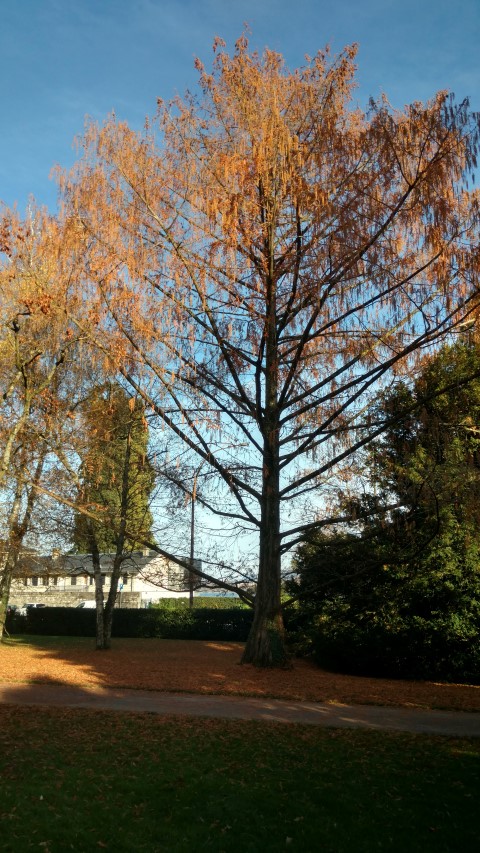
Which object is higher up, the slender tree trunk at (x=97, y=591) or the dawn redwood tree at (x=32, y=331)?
the dawn redwood tree at (x=32, y=331)

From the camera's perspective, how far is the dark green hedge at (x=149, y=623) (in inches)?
1064

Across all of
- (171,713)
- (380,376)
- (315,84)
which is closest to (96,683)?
(171,713)

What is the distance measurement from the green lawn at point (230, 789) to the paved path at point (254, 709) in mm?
706

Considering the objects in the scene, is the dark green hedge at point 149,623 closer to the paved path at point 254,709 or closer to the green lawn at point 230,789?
the paved path at point 254,709

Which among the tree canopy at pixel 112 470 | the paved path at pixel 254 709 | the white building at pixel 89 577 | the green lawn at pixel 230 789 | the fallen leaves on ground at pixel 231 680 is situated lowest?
the green lawn at pixel 230 789

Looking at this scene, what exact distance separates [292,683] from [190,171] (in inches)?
372

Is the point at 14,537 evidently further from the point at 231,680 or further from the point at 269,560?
the point at 231,680

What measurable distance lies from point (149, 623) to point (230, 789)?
76.4 feet

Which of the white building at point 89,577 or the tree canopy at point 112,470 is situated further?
the white building at point 89,577

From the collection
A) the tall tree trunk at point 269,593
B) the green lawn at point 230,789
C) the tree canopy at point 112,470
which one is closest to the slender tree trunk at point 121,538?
the tree canopy at point 112,470

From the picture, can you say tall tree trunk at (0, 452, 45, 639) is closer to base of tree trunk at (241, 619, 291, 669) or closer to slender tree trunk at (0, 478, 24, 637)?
slender tree trunk at (0, 478, 24, 637)

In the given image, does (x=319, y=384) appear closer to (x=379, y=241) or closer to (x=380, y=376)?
(x=380, y=376)

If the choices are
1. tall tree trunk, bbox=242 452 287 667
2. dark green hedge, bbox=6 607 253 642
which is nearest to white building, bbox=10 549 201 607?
dark green hedge, bbox=6 607 253 642

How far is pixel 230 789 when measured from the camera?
19.4 ft
